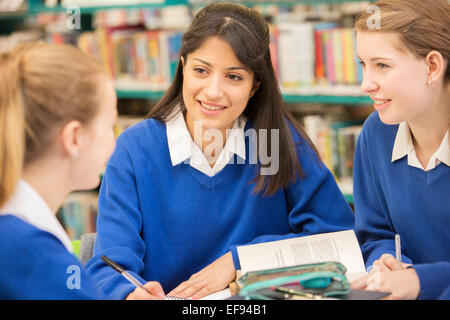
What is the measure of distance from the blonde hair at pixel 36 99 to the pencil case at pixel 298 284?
1.29 ft

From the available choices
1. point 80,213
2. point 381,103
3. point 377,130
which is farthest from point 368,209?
point 80,213

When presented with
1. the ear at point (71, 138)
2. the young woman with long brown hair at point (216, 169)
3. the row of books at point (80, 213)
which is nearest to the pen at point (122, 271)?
the young woman with long brown hair at point (216, 169)

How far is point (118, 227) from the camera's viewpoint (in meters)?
1.33

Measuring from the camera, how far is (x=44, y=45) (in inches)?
37.4

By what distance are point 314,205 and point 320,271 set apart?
48 centimetres

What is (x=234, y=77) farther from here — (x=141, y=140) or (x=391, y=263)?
(x=391, y=263)

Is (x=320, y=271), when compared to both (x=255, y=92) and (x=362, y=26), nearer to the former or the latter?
(x=362, y=26)

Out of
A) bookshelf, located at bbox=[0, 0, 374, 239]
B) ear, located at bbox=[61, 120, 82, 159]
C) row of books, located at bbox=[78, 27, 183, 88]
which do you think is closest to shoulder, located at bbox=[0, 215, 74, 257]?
ear, located at bbox=[61, 120, 82, 159]

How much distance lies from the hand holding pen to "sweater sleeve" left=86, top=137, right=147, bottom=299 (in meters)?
0.01

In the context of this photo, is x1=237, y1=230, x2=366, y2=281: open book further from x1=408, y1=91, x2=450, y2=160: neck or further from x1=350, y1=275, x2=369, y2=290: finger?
x1=408, y1=91, x2=450, y2=160: neck

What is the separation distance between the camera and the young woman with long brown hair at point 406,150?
46.8 inches

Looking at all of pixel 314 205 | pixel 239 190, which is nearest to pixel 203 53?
pixel 239 190

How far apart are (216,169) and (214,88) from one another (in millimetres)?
217

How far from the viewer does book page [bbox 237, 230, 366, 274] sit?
1241 millimetres
